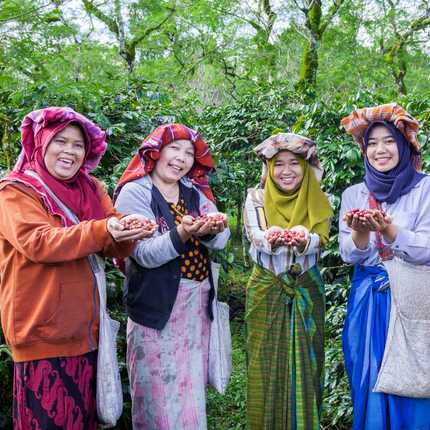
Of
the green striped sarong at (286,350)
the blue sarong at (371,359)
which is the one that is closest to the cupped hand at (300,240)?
the green striped sarong at (286,350)

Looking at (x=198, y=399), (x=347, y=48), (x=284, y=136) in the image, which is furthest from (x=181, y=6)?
(x=198, y=399)

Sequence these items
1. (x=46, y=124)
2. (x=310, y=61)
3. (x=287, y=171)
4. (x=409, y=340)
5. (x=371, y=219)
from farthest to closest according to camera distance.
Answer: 1. (x=310, y=61)
2. (x=287, y=171)
3. (x=409, y=340)
4. (x=371, y=219)
5. (x=46, y=124)

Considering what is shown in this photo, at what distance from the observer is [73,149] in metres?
1.63

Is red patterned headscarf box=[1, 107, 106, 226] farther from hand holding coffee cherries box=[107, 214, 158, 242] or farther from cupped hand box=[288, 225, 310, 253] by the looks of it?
cupped hand box=[288, 225, 310, 253]

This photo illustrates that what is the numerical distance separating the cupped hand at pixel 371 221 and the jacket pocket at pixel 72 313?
117cm

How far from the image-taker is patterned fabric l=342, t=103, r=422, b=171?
1860mm

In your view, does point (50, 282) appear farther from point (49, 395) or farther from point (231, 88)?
point (231, 88)

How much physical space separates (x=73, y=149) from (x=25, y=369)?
2.91 ft

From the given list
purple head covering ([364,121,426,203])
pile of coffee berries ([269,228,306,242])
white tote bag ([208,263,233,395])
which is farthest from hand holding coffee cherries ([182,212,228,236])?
purple head covering ([364,121,426,203])

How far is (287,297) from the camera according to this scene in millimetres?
2053

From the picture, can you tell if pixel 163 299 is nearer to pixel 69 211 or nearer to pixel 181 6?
pixel 69 211

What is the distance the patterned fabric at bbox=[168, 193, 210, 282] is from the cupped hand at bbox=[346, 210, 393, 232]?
0.75 meters

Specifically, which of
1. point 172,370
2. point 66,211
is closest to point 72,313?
point 66,211

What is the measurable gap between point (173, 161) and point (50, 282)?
825mm
